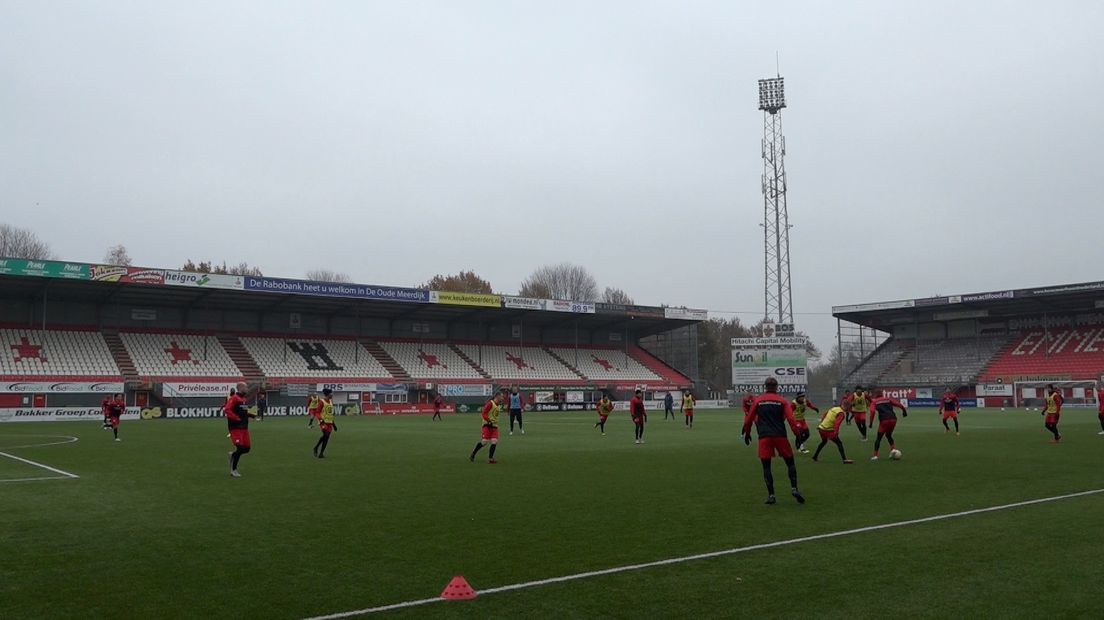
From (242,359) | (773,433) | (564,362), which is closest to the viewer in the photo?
(773,433)

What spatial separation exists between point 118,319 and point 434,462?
167 feet

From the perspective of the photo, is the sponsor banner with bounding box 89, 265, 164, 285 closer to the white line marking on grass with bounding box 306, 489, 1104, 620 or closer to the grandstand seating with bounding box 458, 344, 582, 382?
the grandstand seating with bounding box 458, 344, 582, 382

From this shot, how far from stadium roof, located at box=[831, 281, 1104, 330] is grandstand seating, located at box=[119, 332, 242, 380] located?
5693cm

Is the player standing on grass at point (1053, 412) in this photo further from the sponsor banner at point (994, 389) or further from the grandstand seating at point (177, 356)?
the grandstand seating at point (177, 356)

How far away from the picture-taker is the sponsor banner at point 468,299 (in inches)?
2576

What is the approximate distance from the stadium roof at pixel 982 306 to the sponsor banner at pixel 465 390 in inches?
1445

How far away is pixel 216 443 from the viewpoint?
2639 cm

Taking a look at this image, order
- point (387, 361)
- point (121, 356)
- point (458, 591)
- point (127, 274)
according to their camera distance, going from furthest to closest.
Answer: point (387, 361), point (121, 356), point (127, 274), point (458, 591)

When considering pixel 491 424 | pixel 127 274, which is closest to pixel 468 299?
pixel 127 274

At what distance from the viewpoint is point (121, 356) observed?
55.9 metres

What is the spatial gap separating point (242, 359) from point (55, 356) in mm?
12084

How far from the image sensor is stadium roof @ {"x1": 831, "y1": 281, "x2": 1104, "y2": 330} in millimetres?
66875

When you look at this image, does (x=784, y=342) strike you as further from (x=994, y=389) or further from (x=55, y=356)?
(x=55, y=356)

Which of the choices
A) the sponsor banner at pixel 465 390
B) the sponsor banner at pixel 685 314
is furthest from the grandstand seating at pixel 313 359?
the sponsor banner at pixel 685 314
